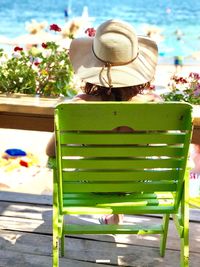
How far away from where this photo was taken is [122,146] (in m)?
1.89

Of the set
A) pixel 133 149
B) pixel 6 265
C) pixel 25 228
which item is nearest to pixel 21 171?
pixel 25 228

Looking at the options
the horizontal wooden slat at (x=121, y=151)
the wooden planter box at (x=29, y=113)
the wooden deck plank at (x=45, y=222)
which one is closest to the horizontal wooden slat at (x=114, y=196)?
the horizontal wooden slat at (x=121, y=151)

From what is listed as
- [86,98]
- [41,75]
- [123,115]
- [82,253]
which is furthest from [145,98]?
[41,75]

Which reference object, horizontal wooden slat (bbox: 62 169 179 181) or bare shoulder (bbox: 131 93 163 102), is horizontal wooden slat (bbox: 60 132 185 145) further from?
bare shoulder (bbox: 131 93 163 102)

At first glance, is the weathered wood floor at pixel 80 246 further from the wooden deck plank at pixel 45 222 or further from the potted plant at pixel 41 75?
the potted plant at pixel 41 75

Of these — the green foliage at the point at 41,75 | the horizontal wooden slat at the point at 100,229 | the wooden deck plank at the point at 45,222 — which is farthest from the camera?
the green foliage at the point at 41,75

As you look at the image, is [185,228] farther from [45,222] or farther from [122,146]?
[45,222]

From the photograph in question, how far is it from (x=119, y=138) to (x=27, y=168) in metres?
4.02

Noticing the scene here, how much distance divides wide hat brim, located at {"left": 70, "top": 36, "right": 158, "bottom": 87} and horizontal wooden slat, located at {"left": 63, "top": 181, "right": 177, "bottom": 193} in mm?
440

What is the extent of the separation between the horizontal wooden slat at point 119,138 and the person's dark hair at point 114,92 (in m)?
0.33

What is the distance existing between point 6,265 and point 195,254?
0.97 meters

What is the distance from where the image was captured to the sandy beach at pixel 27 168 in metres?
5.01

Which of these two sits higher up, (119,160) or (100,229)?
(119,160)

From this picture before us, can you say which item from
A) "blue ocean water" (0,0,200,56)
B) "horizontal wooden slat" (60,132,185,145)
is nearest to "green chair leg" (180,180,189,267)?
"horizontal wooden slat" (60,132,185,145)
